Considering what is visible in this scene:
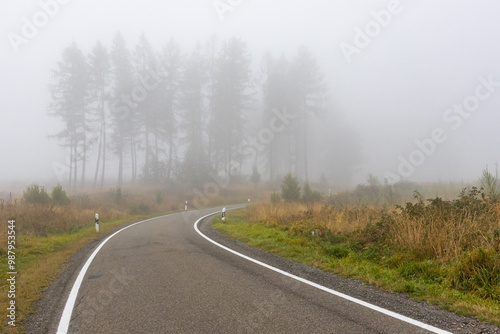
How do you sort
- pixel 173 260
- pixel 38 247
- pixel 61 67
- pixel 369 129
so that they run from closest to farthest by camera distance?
pixel 173 260, pixel 38 247, pixel 61 67, pixel 369 129

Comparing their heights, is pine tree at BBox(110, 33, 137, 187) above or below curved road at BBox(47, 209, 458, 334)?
above

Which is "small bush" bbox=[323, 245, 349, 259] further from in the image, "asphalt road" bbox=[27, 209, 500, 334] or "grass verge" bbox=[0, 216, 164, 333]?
"grass verge" bbox=[0, 216, 164, 333]

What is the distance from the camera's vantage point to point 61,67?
34.2 metres

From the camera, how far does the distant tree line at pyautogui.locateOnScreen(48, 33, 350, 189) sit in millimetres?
34719

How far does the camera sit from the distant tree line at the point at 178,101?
114 ft

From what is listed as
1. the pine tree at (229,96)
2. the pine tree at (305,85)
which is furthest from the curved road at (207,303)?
the pine tree at (305,85)

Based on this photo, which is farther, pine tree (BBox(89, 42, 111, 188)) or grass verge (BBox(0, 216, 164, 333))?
pine tree (BBox(89, 42, 111, 188))

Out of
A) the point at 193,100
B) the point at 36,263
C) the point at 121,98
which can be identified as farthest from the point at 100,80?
the point at 36,263

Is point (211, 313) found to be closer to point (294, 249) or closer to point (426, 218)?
point (294, 249)

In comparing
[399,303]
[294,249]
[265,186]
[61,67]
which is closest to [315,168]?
[265,186]

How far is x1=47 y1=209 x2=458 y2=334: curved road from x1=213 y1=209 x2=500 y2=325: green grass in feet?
3.98

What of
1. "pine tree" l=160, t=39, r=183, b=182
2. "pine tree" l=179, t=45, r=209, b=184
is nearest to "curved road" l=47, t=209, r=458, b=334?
"pine tree" l=179, t=45, r=209, b=184

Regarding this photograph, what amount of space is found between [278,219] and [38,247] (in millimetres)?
9408

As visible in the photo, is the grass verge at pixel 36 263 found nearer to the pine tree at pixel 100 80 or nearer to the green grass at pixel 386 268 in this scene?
the green grass at pixel 386 268
